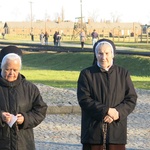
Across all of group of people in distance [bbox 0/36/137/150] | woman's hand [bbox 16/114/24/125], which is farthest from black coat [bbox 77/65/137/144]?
woman's hand [bbox 16/114/24/125]

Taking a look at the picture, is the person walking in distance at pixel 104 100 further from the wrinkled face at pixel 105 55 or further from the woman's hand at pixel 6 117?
the woman's hand at pixel 6 117

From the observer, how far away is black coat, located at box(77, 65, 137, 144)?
5820 millimetres

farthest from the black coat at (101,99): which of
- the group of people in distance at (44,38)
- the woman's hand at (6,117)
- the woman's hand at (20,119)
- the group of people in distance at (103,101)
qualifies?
the group of people in distance at (44,38)

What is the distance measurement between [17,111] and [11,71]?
387 mm

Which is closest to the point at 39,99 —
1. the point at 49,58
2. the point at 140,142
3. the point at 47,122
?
the point at 140,142

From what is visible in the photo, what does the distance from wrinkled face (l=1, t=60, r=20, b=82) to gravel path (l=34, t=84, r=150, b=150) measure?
4265 mm

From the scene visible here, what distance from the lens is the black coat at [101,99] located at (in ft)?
19.1

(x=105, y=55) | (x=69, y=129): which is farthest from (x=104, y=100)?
(x=69, y=129)

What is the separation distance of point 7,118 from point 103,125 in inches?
45.6

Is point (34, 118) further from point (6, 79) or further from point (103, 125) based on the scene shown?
point (103, 125)

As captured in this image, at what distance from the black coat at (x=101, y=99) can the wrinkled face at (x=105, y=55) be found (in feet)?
0.27

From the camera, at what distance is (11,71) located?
5.26 m

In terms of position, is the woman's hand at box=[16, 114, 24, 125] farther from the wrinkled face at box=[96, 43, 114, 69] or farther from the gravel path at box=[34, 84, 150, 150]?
the gravel path at box=[34, 84, 150, 150]

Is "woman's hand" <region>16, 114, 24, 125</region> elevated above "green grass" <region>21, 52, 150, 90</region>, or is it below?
above
